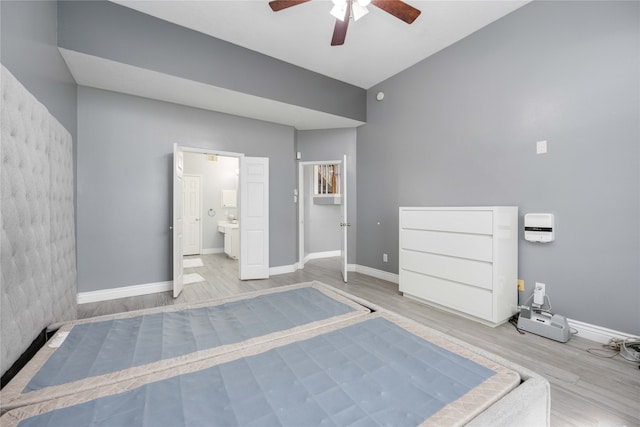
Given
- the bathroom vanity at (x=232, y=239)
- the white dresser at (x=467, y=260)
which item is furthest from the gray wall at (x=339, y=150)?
the bathroom vanity at (x=232, y=239)

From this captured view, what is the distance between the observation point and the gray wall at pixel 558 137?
6.89ft

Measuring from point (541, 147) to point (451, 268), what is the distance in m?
1.42

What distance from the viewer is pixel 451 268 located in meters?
2.81

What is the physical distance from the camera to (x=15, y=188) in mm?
1314

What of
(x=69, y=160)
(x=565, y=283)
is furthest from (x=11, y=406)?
(x=565, y=283)

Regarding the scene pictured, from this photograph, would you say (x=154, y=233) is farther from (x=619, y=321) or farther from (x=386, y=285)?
(x=619, y=321)

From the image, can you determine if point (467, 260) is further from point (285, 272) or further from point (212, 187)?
point (212, 187)

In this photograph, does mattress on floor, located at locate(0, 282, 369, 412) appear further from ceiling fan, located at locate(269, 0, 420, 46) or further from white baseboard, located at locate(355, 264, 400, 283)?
ceiling fan, located at locate(269, 0, 420, 46)

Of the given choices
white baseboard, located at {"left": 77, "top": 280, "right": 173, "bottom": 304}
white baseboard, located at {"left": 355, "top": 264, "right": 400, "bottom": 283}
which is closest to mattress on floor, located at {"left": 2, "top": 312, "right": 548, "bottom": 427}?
white baseboard, located at {"left": 355, "top": 264, "right": 400, "bottom": 283}

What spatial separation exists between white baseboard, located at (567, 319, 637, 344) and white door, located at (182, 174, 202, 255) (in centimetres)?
686

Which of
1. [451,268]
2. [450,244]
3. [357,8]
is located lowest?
[451,268]

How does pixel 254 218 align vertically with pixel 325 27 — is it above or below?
below

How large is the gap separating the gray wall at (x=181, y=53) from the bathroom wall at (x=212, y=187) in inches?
146

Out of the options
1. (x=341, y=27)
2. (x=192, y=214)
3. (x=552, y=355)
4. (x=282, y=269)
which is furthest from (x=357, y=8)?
(x=192, y=214)
